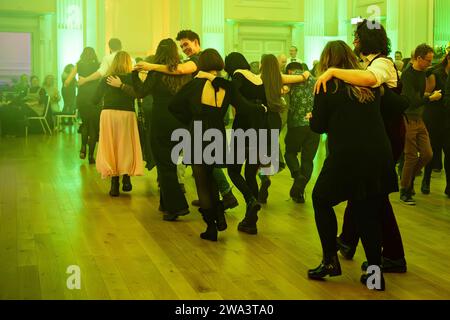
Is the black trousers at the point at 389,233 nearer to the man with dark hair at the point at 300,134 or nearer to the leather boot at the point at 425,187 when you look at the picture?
the man with dark hair at the point at 300,134

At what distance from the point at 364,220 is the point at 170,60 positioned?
2.95m

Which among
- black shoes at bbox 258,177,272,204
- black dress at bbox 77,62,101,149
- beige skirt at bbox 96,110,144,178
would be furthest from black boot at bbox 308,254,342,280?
black dress at bbox 77,62,101,149

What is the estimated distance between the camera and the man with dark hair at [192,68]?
22.9 feet

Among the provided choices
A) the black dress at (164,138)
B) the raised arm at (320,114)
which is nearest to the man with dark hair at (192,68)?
the black dress at (164,138)

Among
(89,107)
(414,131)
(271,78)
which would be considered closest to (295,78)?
(271,78)

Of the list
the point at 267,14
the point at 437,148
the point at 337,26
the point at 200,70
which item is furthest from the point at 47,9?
the point at 200,70

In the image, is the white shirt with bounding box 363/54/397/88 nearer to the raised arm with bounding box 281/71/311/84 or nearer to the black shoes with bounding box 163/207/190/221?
the black shoes with bounding box 163/207/190/221

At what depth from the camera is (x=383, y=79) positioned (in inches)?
190

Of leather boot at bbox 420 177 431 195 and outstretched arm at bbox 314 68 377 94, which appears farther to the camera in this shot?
leather boot at bbox 420 177 431 195

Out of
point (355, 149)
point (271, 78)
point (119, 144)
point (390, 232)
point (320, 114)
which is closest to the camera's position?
point (355, 149)

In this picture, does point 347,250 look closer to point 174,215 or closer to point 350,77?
point 350,77

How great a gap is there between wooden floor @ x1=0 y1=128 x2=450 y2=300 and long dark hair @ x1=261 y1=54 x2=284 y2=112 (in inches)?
45.4

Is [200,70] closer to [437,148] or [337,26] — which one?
[437,148]

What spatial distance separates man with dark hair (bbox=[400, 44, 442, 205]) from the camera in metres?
8.14
